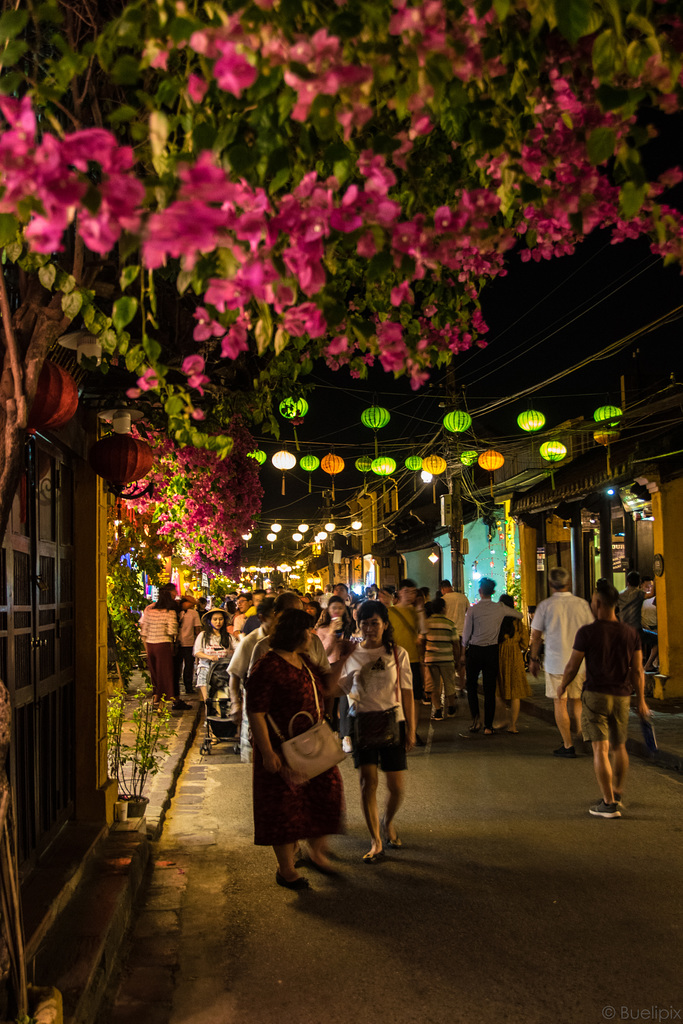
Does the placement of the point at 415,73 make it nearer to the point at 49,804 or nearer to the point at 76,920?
the point at 76,920

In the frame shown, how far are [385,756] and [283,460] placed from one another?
1345cm

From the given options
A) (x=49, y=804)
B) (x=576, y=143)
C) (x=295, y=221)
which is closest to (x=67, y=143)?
(x=295, y=221)

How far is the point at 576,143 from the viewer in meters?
2.98

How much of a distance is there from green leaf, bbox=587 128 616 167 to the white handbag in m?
4.76

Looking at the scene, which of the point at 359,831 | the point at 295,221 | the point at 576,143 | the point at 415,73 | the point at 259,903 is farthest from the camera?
the point at 359,831

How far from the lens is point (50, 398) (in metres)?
4.97

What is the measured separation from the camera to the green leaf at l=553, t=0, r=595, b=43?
2279mm

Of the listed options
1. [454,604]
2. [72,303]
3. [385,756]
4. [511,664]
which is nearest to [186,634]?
[454,604]

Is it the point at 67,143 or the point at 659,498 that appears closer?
the point at 67,143

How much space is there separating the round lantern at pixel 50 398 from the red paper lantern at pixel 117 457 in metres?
2.14

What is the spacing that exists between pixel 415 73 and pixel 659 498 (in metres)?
13.8

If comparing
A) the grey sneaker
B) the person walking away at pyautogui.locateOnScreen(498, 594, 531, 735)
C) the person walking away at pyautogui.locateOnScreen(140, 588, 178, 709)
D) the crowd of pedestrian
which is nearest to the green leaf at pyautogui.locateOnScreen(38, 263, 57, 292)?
the crowd of pedestrian

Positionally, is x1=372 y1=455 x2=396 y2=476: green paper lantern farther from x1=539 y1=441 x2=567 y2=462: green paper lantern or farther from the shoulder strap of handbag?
the shoulder strap of handbag

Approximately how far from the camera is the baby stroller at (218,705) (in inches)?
486
